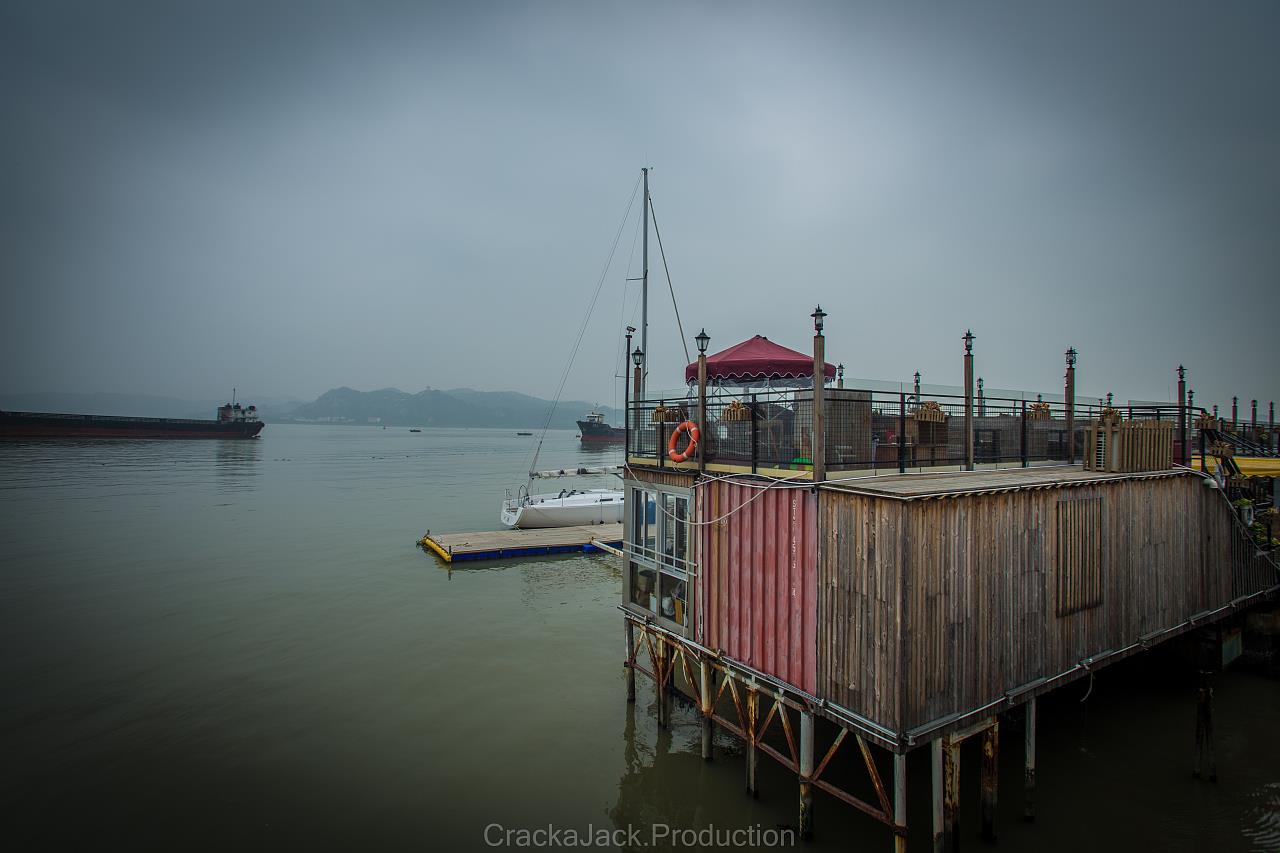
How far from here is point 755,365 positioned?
1589 centimetres

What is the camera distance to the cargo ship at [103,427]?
99287 millimetres

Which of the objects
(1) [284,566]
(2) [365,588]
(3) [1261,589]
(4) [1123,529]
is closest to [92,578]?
(1) [284,566]

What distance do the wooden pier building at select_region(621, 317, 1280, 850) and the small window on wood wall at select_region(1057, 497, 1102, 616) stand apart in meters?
0.04

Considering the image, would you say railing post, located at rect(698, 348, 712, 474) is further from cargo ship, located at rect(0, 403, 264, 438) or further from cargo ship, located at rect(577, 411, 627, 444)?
cargo ship, located at rect(577, 411, 627, 444)

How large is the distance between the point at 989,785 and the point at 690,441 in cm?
694

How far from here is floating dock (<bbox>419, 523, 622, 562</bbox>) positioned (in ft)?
95.1

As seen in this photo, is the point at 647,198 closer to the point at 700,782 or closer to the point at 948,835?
the point at 700,782

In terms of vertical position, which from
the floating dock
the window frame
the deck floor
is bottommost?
the floating dock

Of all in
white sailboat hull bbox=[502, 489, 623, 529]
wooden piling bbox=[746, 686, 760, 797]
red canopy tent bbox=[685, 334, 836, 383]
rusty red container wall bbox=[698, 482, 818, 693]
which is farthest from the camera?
white sailboat hull bbox=[502, 489, 623, 529]

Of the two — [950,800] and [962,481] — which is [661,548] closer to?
[962,481]

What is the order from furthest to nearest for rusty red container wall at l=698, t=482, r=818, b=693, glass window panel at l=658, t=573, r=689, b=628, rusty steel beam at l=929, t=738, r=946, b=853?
glass window panel at l=658, t=573, r=689, b=628 < rusty red container wall at l=698, t=482, r=818, b=693 < rusty steel beam at l=929, t=738, r=946, b=853

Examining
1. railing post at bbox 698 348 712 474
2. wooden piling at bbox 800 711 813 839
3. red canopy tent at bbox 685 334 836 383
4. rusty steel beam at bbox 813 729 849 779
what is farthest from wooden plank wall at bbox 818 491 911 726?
red canopy tent at bbox 685 334 836 383

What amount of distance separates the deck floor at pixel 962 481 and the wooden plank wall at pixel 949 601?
0.16 metres

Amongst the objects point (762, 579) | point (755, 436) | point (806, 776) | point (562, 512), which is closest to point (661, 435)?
point (755, 436)
